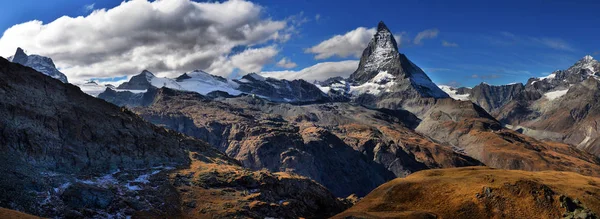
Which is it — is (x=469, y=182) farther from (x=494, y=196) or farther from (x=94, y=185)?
(x=94, y=185)

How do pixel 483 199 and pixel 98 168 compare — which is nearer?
pixel 483 199

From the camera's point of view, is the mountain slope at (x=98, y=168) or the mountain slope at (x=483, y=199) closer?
the mountain slope at (x=98, y=168)

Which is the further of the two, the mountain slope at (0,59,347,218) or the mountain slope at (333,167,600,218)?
the mountain slope at (333,167,600,218)

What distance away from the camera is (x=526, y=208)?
95.4m

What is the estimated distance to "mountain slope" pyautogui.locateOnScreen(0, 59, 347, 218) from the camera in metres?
88.8

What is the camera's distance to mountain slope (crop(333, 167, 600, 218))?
94.9m

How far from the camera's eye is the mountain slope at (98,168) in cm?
8881

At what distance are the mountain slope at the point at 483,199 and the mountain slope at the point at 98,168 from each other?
1994cm

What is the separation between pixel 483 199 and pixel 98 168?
7877 centimetres

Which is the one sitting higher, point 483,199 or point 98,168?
point 98,168

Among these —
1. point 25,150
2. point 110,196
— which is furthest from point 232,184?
point 25,150

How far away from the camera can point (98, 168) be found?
105438mm

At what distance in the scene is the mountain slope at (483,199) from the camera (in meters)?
94.9

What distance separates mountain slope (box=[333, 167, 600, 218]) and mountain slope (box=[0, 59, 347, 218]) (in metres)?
19.9
